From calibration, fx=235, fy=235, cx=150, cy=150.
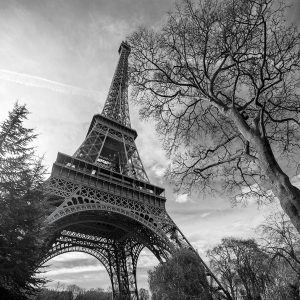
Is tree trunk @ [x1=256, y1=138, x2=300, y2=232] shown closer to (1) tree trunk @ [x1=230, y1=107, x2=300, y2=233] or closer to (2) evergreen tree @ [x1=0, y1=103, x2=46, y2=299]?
(1) tree trunk @ [x1=230, y1=107, x2=300, y2=233]

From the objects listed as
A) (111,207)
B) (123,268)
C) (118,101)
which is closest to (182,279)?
(111,207)

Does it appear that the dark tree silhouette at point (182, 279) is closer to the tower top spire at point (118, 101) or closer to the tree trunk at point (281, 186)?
the tree trunk at point (281, 186)

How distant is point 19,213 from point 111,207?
1143 centimetres

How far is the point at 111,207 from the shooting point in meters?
23.3

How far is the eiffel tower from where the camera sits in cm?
2242

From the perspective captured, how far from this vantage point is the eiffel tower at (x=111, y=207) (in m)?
22.4

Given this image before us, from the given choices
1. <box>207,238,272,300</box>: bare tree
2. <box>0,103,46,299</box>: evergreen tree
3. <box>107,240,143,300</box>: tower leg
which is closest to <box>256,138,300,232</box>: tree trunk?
<box>0,103,46,299</box>: evergreen tree

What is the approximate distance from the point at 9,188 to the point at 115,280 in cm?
2708

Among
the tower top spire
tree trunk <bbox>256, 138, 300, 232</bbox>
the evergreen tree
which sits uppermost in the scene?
the tower top spire

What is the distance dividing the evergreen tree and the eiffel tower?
3455 millimetres

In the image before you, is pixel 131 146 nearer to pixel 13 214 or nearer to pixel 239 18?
pixel 13 214

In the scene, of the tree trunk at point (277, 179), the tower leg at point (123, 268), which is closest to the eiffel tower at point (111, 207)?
the tower leg at point (123, 268)

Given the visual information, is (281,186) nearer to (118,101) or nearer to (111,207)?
(111,207)

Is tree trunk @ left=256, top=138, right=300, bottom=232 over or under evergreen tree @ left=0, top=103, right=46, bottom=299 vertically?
under
